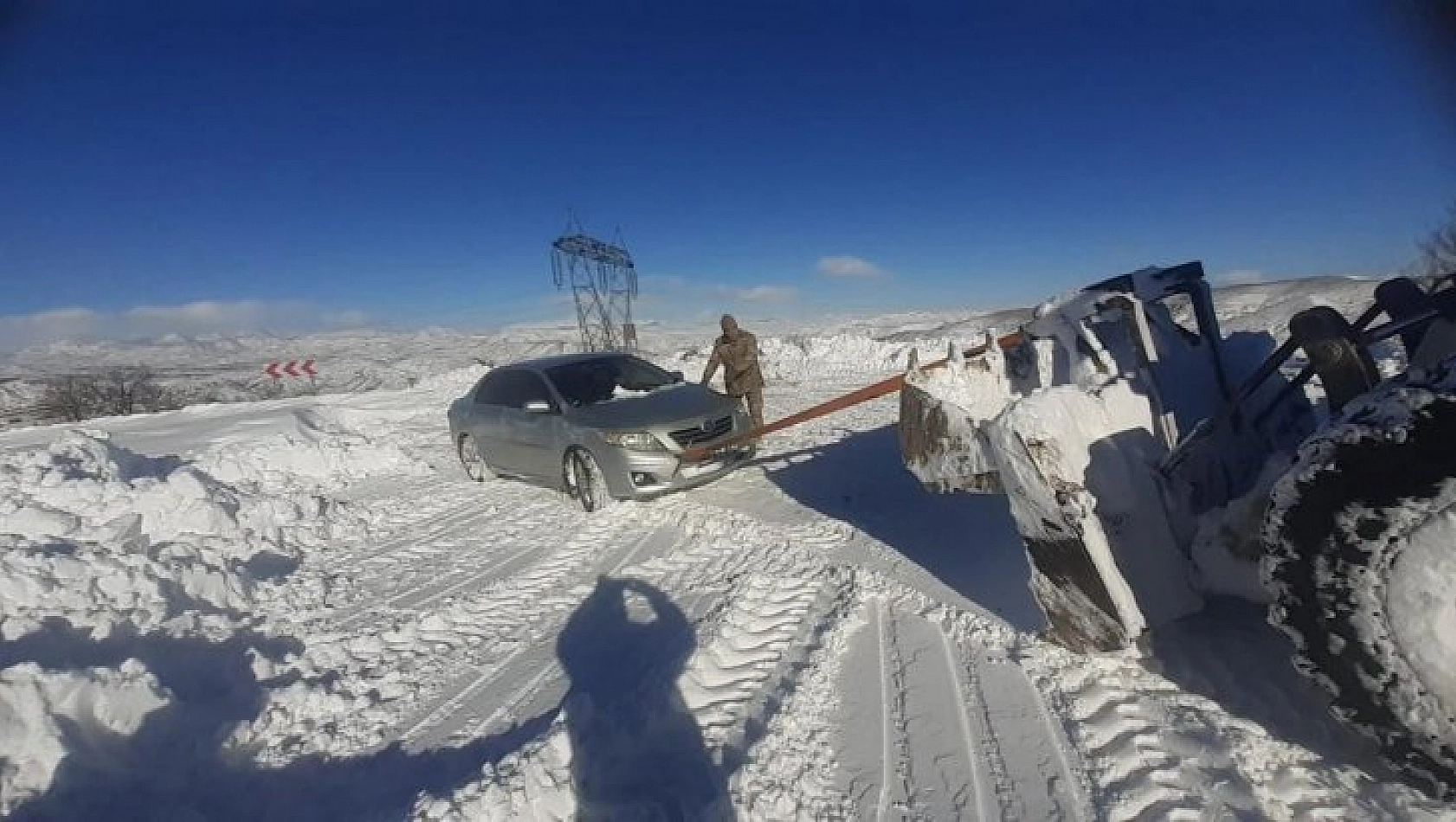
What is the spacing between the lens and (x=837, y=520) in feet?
18.6

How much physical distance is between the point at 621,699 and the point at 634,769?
18.7 inches

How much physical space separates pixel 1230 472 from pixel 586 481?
525 cm

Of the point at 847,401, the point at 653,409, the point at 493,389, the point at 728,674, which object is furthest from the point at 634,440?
the point at 728,674

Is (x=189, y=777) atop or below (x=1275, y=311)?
below

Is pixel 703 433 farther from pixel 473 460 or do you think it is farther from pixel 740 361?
pixel 473 460

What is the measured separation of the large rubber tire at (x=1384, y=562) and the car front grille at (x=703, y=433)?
16.5 ft

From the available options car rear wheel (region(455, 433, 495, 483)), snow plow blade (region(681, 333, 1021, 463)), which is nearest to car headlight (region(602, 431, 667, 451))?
snow plow blade (region(681, 333, 1021, 463))

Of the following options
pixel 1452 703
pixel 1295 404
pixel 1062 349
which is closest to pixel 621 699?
pixel 1452 703

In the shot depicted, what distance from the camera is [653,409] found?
7.01 m

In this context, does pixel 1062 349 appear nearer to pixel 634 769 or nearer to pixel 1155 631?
pixel 1155 631

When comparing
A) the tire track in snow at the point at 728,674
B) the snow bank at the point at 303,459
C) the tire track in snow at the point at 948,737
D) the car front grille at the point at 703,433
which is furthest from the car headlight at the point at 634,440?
the snow bank at the point at 303,459

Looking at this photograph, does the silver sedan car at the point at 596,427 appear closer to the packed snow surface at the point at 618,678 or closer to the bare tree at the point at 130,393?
the packed snow surface at the point at 618,678

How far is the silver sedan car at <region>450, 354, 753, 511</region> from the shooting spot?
6.53 meters

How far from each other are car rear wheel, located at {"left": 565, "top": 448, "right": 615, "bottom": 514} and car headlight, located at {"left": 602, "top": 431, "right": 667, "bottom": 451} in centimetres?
33
